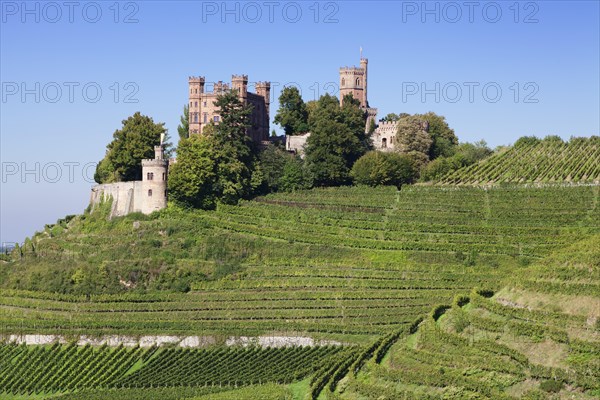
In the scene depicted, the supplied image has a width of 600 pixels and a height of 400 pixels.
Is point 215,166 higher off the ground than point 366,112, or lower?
lower

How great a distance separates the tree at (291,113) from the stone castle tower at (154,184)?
15.3 meters

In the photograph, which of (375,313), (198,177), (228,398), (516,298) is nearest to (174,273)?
(198,177)

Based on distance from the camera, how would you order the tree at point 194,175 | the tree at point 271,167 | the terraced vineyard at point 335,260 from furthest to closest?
the tree at point 271,167
the tree at point 194,175
the terraced vineyard at point 335,260

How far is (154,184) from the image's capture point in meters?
83.4

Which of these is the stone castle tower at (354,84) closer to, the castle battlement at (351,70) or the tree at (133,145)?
the castle battlement at (351,70)

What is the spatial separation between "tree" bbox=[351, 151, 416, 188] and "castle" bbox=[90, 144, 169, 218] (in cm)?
1393

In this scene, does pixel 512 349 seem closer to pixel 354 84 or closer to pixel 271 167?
pixel 271 167

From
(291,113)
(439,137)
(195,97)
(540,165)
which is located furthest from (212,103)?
(540,165)

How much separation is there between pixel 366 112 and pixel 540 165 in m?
16.5

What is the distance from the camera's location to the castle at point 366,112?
93.8 metres

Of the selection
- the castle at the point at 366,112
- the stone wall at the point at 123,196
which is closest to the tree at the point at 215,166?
the stone wall at the point at 123,196

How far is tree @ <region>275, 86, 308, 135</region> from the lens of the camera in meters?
96.0

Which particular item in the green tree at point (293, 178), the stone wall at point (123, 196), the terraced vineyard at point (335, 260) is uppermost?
the green tree at point (293, 178)

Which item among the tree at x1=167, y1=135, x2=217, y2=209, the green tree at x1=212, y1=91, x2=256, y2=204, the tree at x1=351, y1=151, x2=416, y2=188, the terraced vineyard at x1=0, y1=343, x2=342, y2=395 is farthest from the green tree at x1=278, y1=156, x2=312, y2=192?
the terraced vineyard at x1=0, y1=343, x2=342, y2=395
